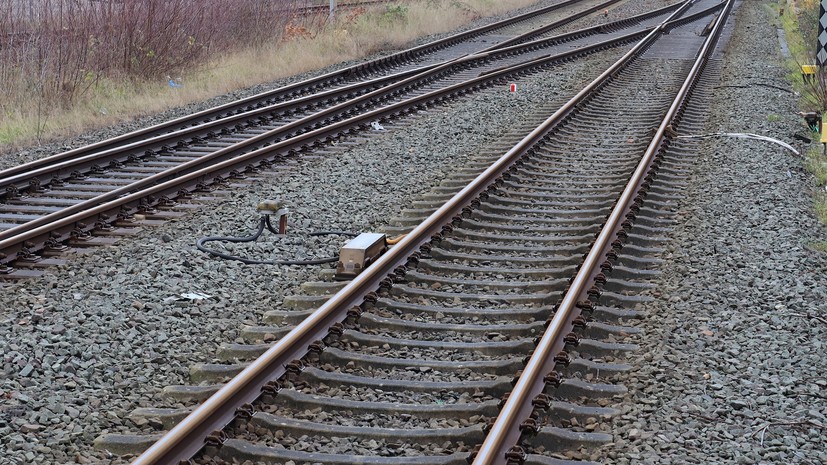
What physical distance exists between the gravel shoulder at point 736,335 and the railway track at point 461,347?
0.24m

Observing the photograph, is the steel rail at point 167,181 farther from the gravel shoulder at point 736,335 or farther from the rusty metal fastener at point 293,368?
the gravel shoulder at point 736,335

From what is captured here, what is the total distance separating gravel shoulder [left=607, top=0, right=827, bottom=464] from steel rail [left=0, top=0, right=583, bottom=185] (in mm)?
6523

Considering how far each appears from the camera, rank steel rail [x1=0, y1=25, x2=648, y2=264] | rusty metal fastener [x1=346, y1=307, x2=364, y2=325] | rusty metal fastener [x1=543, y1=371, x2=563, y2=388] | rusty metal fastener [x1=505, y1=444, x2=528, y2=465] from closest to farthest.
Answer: rusty metal fastener [x1=505, y1=444, x2=528, y2=465], rusty metal fastener [x1=543, y1=371, x2=563, y2=388], rusty metal fastener [x1=346, y1=307, x2=364, y2=325], steel rail [x1=0, y1=25, x2=648, y2=264]

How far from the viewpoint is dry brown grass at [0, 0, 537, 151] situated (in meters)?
14.0

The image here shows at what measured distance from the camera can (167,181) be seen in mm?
9992

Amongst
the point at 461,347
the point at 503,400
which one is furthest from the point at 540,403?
the point at 461,347

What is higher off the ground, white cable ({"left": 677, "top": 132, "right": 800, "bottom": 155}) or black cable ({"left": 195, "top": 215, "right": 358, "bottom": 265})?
white cable ({"left": 677, "top": 132, "right": 800, "bottom": 155})

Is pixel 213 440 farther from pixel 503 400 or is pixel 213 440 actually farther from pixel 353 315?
pixel 353 315

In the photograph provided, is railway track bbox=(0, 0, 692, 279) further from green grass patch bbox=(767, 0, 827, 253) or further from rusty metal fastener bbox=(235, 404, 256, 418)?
green grass patch bbox=(767, 0, 827, 253)

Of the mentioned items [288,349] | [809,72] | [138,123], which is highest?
[809,72]

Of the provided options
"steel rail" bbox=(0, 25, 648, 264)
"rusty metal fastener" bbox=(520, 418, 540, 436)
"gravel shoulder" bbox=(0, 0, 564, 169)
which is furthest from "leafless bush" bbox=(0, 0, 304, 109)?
"rusty metal fastener" bbox=(520, 418, 540, 436)

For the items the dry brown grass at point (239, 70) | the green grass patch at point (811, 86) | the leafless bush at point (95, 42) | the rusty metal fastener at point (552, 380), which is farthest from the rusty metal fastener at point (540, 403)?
the leafless bush at point (95, 42)

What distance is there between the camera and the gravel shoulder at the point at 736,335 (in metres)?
4.75

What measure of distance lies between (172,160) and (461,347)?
21.0ft
